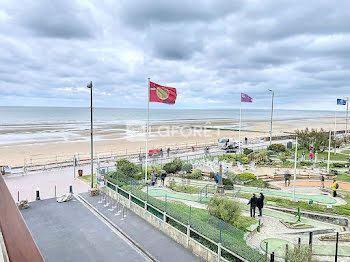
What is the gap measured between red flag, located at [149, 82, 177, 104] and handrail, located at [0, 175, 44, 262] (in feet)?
55.8

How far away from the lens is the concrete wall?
10.8 meters

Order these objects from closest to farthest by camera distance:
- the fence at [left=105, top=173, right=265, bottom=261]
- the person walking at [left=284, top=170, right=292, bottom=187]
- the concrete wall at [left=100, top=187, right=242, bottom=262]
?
1. the fence at [left=105, top=173, right=265, bottom=261]
2. the concrete wall at [left=100, top=187, right=242, bottom=262]
3. the person walking at [left=284, top=170, right=292, bottom=187]

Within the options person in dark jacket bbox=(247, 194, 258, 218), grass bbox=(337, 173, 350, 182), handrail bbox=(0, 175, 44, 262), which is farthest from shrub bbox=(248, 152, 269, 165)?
handrail bbox=(0, 175, 44, 262)

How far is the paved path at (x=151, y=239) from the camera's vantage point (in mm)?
11055

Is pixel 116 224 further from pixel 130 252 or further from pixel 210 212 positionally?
pixel 210 212

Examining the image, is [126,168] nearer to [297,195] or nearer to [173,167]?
[173,167]

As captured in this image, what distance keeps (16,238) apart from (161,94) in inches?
693

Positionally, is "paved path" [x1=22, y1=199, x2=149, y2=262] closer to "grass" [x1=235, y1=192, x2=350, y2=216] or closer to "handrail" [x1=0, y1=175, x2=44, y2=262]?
"grass" [x1=235, y1=192, x2=350, y2=216]

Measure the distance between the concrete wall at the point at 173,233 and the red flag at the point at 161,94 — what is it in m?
7.07

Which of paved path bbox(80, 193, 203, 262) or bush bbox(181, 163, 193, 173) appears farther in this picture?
bush bbox(181, 163, 193, 173)

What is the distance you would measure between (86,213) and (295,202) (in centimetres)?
1312

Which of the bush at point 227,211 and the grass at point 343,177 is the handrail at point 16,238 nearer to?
the bush at point 227,211

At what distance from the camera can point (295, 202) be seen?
56.3 feet

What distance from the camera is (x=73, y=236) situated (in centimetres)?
1260
